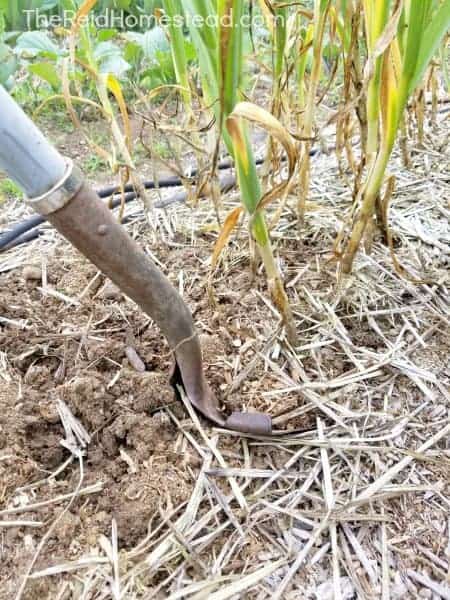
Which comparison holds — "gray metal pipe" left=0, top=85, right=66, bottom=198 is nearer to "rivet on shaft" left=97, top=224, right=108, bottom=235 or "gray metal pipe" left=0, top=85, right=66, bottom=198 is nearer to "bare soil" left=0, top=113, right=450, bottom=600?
"rivet on shaft" left=97, top=224, right=108, bottom=235

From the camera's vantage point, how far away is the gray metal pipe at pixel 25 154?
0.46 meters

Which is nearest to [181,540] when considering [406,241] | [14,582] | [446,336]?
[14,582]

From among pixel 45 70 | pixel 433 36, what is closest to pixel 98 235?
pixel 433 36

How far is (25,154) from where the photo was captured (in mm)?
473

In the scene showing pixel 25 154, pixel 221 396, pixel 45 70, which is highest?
pixel 25 154

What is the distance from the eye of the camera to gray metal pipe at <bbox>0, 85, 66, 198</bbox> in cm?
46

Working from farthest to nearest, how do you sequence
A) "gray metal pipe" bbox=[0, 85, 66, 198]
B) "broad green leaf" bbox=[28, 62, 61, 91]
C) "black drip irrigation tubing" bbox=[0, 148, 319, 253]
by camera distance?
1. "broad green leaf" bbox=[28, 62, 61, 91]
2. "black drip irrigation tubing" bbox=[0, 148, 319, 253]
3. "gray metal pipe" bbox=[0, 85, 66, 198]

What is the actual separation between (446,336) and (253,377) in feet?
1.12

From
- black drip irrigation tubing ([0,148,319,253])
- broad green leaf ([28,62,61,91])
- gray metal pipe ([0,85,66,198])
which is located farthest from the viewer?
broad green leaf ([28,62,61,91])

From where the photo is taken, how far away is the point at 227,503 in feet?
2.24

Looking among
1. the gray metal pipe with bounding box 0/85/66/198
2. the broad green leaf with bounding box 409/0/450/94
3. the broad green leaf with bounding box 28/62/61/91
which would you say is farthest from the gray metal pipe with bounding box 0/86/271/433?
the broad green leaf with bounding box 28/62/61/91

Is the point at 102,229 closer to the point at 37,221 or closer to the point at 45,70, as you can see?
the point at 37,221

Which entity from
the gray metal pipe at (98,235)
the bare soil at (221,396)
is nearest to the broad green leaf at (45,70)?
the bare soil at (221,396)

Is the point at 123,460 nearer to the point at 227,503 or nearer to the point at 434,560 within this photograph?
the point at 227,503
